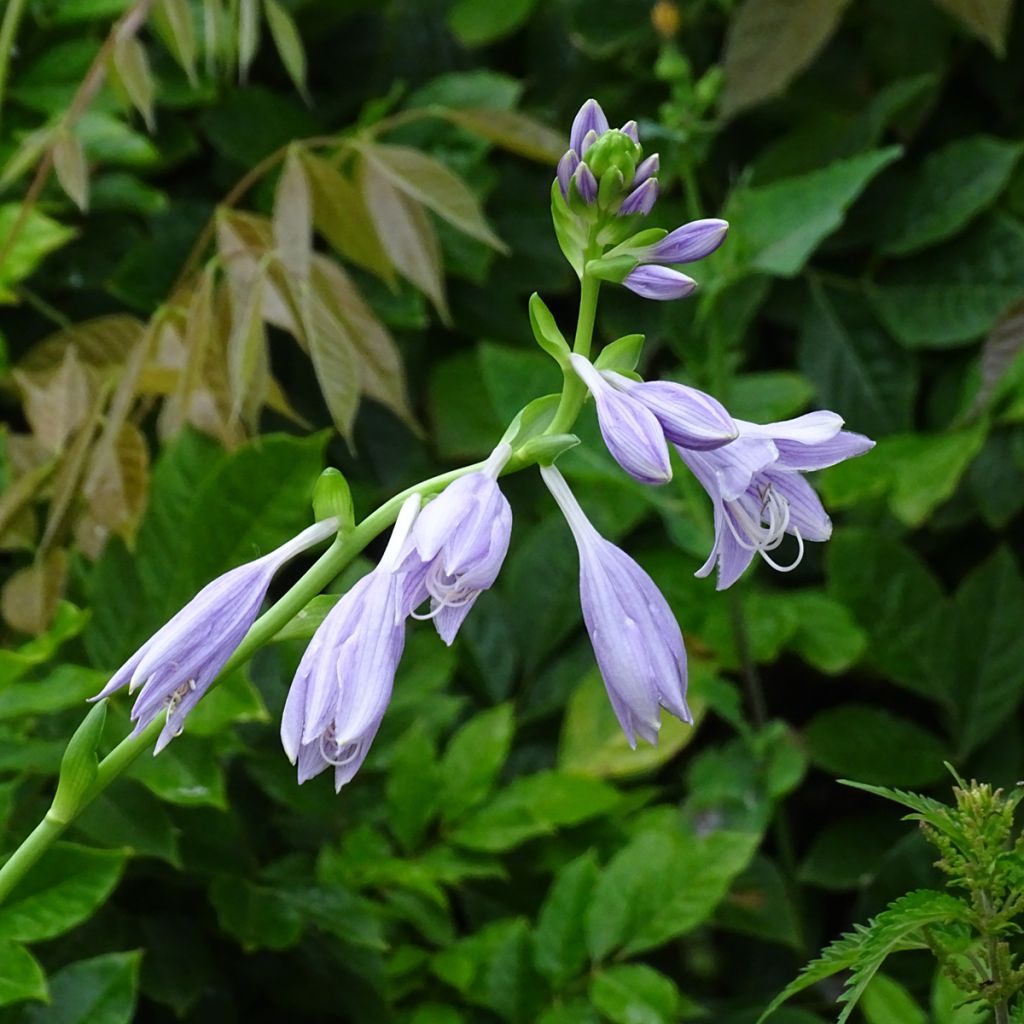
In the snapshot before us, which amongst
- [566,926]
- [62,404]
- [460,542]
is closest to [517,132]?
[62,404]

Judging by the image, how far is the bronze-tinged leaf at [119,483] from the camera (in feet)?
3.60

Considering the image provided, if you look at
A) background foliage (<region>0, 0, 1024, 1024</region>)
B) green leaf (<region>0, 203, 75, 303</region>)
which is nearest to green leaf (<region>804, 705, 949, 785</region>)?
background foliage (<region>0, 0, 1024, 1024</region>)

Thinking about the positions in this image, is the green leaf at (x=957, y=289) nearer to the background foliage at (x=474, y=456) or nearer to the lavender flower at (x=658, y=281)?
the background foliage at (x=474, y=456)

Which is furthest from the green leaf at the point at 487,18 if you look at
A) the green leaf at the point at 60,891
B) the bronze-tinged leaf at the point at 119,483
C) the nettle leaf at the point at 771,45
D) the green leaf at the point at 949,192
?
the green leaf at the point at 60,891

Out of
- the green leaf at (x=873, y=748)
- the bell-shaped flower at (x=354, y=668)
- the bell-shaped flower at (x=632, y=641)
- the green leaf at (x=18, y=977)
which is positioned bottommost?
the green leaf at (x=873, y=748)

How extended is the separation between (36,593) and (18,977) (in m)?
0.37

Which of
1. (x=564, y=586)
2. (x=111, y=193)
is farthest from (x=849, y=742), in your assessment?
(x=111, y=193)

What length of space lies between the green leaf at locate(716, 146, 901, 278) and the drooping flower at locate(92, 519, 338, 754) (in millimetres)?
767

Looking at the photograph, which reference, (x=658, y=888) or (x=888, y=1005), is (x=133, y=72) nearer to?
(x=658, y=888)

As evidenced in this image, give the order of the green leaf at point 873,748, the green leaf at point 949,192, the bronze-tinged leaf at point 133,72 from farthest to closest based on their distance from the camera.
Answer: the green leaf at point 949,192
the green leaf at point 873,748
the bronze-tinged leaf at point 133,72

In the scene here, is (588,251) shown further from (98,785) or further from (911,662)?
(911,662)

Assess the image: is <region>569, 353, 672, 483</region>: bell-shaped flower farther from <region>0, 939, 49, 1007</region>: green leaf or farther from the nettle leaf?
the nettle leaf

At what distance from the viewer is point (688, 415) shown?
61 centimetres

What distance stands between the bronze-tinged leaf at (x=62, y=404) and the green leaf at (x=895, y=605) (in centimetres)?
72
